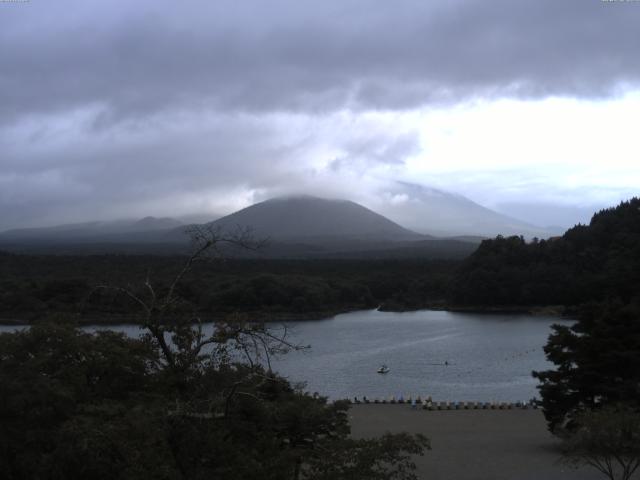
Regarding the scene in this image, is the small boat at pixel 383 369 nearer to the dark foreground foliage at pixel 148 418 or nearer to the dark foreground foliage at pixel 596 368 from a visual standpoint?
the dark foreground foliage at pixel 596 368

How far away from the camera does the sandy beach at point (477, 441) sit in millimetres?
10797

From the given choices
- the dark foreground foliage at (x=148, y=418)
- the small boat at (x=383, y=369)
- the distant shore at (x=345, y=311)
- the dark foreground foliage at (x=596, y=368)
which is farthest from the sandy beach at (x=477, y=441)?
the distant shore at (x=345, y=311)

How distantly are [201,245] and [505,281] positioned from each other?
41828 mm

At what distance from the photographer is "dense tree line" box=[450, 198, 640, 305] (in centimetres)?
4338

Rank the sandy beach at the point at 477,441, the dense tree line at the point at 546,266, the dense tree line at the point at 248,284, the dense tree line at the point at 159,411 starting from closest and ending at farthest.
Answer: the dense tree line at the point at 159,411, the sandy beach at the point at 477,441, the dense tree line at the point at 248,284, the dense tree line at the point at 546,266

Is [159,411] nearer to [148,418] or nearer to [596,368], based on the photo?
[148,418]

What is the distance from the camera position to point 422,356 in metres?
27.5

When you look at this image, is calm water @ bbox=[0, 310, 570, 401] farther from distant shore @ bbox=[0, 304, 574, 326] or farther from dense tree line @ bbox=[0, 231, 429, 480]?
dense tree line @ bbox=[0, 231, 429, 480]

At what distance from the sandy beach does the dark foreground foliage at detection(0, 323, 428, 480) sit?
5.16 m

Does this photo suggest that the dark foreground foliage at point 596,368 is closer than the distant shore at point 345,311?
Yes

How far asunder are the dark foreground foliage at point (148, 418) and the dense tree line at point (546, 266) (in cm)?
3696

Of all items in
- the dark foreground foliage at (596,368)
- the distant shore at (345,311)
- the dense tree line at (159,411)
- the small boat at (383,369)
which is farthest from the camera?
the distant shore at (345,311)

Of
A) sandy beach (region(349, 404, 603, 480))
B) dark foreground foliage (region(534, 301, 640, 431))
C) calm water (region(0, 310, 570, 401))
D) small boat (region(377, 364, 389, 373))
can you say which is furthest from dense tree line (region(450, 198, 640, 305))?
dark foreground foliage (region(534, 301, 640, 431))

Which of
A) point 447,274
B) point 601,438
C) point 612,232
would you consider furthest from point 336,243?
point 601,438
